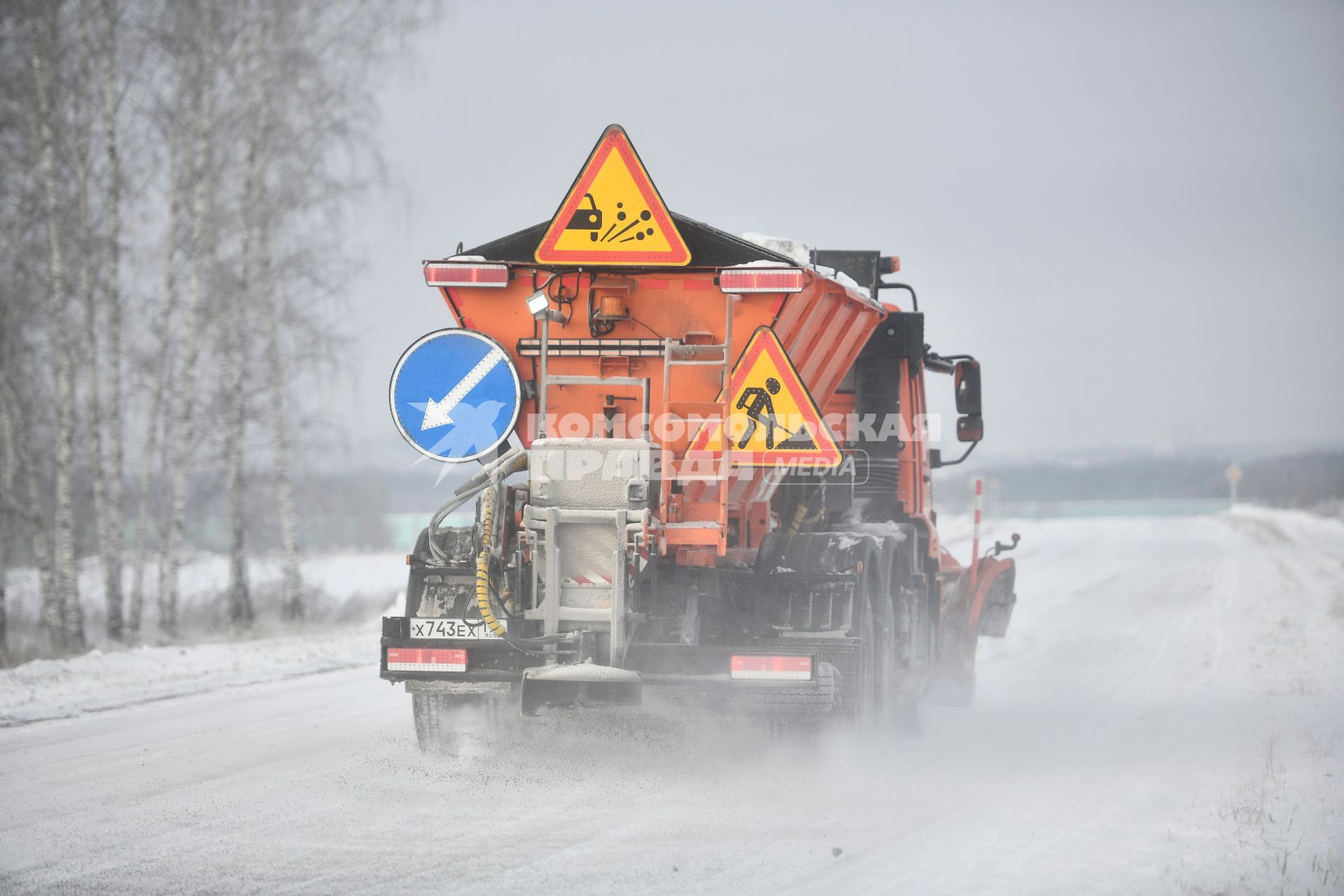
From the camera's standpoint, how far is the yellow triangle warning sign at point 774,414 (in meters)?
6.35

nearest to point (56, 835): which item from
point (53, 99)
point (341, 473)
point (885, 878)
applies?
point (885, 878)

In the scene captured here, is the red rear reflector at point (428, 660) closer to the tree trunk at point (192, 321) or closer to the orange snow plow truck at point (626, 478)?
the orange snow plow truck at point (626, 478)

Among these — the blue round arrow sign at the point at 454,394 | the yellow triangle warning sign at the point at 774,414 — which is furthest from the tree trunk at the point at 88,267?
the yellow triangle warning sign at the point at 774,414

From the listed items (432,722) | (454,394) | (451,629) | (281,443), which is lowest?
(432,722)

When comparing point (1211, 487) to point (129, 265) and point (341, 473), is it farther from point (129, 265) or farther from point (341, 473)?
point (129, 265)

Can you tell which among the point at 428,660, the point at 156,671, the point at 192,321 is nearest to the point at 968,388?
the point at 428,660

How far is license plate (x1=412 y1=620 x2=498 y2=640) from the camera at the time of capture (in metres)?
6.38

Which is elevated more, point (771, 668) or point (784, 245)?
point (784, 245)

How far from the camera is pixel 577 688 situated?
237 inches

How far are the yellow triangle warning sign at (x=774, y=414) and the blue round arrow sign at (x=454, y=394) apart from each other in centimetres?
113

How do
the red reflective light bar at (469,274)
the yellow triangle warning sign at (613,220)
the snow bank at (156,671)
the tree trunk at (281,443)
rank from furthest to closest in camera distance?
the tree trunk at (281,443)
the snow bank at (156,671)
the red reflective light bar at (469,274)
the yellow triangle warning sign at (613,220)

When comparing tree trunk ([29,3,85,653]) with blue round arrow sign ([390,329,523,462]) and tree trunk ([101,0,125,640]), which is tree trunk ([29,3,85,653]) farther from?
blue round arrow sign ([390,329,523,462])

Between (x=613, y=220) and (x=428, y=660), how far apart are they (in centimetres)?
234

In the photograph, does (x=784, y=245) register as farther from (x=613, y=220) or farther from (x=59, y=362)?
(x=59, y=362)
